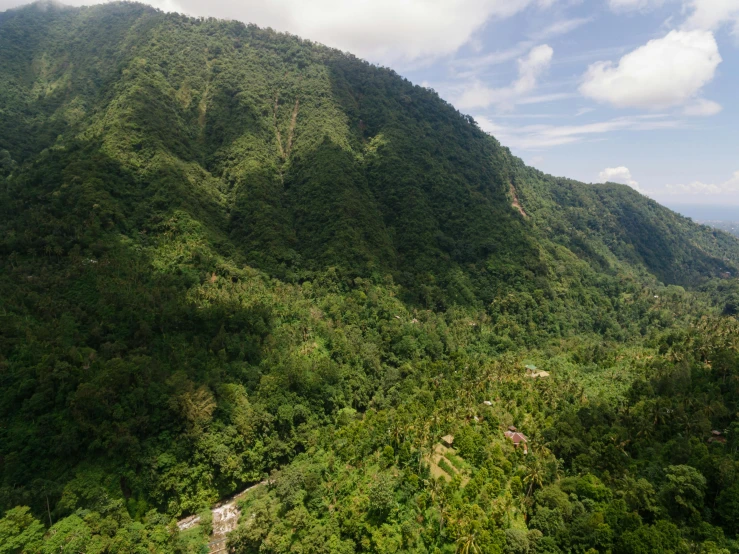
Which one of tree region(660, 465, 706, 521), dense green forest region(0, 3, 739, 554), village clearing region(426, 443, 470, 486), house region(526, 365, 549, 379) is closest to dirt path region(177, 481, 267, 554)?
dense green forest region(0, 3, 739, 554)

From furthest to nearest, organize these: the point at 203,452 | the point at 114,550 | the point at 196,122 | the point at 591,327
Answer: the point at 196,122, the point at 591,327, the point at 203,452, the point at 114,550

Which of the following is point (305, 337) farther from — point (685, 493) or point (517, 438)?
point (685, 493)

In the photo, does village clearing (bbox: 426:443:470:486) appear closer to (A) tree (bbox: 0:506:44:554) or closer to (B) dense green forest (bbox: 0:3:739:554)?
(B) dense green forest (bbox: 0:3:739:554)

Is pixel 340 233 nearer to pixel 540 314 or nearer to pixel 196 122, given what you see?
pixel 540 314

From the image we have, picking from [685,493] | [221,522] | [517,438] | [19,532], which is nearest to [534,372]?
[517,438]

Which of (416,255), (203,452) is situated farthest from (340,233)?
(203,452)

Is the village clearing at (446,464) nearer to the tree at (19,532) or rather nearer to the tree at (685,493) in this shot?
the tree at (685,493)
